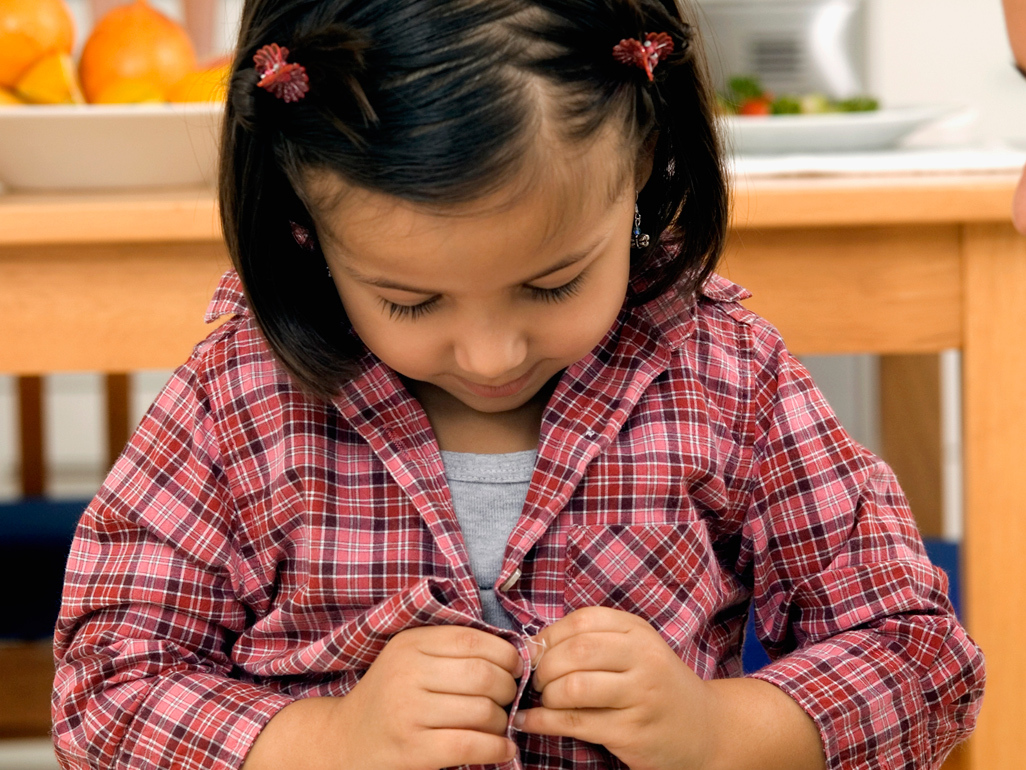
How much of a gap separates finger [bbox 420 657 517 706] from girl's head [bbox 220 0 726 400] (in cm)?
16

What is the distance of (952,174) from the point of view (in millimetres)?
969

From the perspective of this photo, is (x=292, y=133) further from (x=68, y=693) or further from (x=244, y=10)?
(x=68, y=693)

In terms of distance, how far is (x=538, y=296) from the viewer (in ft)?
2.16

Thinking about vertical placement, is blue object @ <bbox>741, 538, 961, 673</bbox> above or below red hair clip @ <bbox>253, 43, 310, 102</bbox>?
below

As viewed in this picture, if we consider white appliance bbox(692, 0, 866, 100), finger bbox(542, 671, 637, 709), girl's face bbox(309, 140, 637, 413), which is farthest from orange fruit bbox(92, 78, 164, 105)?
white appliance bbox(692, 0, 866, 100)

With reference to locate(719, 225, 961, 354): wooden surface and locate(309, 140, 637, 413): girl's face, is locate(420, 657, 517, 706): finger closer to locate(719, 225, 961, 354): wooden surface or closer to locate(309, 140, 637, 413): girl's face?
locate(309, 140, 637, 413): girl's face

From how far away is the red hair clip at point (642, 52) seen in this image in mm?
649

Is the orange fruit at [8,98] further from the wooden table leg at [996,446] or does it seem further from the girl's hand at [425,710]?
the wooden table leg at [996,446]

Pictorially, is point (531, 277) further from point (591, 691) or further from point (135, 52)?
point (135, 52)

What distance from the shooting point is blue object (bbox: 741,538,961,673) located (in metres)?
1.23

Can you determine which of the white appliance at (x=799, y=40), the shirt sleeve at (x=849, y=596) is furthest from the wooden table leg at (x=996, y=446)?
the white appliance at (x=799, y=40)

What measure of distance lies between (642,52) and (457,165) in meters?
0.13

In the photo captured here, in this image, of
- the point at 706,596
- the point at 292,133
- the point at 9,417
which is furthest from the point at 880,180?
the point at 9,417

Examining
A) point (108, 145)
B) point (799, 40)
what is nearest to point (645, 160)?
point (108, 145)
